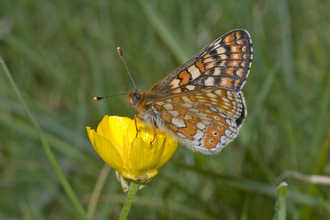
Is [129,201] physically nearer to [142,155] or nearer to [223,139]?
[142,155]

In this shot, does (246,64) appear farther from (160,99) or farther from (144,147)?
(144,147)

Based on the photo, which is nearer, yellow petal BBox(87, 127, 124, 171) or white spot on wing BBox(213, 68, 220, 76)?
yellow petal BBox(87, 127, 124, 171)

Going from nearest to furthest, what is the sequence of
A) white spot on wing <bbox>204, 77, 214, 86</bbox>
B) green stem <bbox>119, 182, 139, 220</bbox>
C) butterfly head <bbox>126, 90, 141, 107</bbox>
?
1. green stem <bbox>119, 182, 139, 220</bbox>
2. butterfly head <bbox>126, 90, 141, 107</bbox>
3. white spot on wing <bbox>204, 77, 214, 86</bbox>

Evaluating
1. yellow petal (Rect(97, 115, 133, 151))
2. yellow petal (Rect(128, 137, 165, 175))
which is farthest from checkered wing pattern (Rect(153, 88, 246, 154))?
yellow petal (Rect(128, 137, 165, 175))

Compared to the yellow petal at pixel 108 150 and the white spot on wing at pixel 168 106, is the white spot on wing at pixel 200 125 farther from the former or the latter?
the yellow petal at pixel 108 150

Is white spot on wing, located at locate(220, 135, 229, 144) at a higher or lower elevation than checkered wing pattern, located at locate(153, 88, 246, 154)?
lower

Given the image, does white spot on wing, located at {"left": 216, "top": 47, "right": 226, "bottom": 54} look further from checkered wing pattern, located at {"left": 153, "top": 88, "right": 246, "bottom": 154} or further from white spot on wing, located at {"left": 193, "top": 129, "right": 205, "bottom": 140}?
white spot on wing, located at {"left": 193, "top": 129, "right": 205, "bottom": 140}
